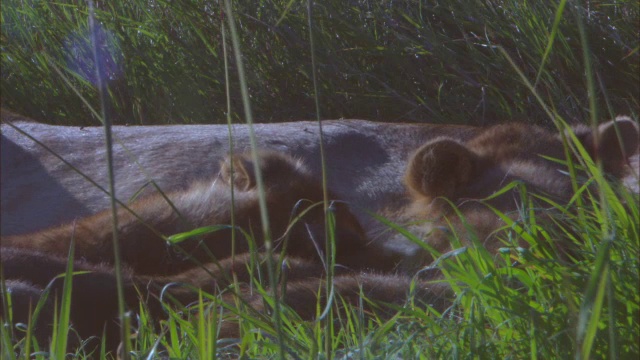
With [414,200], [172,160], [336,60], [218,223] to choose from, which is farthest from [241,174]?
[336,60]

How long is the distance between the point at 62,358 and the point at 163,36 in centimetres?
411

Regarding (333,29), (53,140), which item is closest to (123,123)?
(53,140)

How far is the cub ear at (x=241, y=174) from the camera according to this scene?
3506mm

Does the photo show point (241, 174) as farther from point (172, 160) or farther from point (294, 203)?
point (172, 160)

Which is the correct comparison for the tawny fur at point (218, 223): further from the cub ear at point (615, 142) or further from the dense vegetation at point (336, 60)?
the cub ear at point (615, 142)

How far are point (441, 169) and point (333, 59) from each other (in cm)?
184

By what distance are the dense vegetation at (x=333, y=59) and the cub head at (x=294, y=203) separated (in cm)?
119

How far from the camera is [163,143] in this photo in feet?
14.8

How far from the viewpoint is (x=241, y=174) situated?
3555 mm

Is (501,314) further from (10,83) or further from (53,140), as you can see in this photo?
(10,83)

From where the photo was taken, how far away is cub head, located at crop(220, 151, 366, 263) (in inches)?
125

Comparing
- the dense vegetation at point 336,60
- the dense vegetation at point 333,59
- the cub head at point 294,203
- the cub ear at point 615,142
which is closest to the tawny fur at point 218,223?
the cub head at point 294,203

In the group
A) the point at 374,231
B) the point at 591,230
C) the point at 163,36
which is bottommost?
the point at 374,231

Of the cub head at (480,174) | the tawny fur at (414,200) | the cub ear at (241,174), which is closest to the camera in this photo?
the tawny fur at (414,200)
